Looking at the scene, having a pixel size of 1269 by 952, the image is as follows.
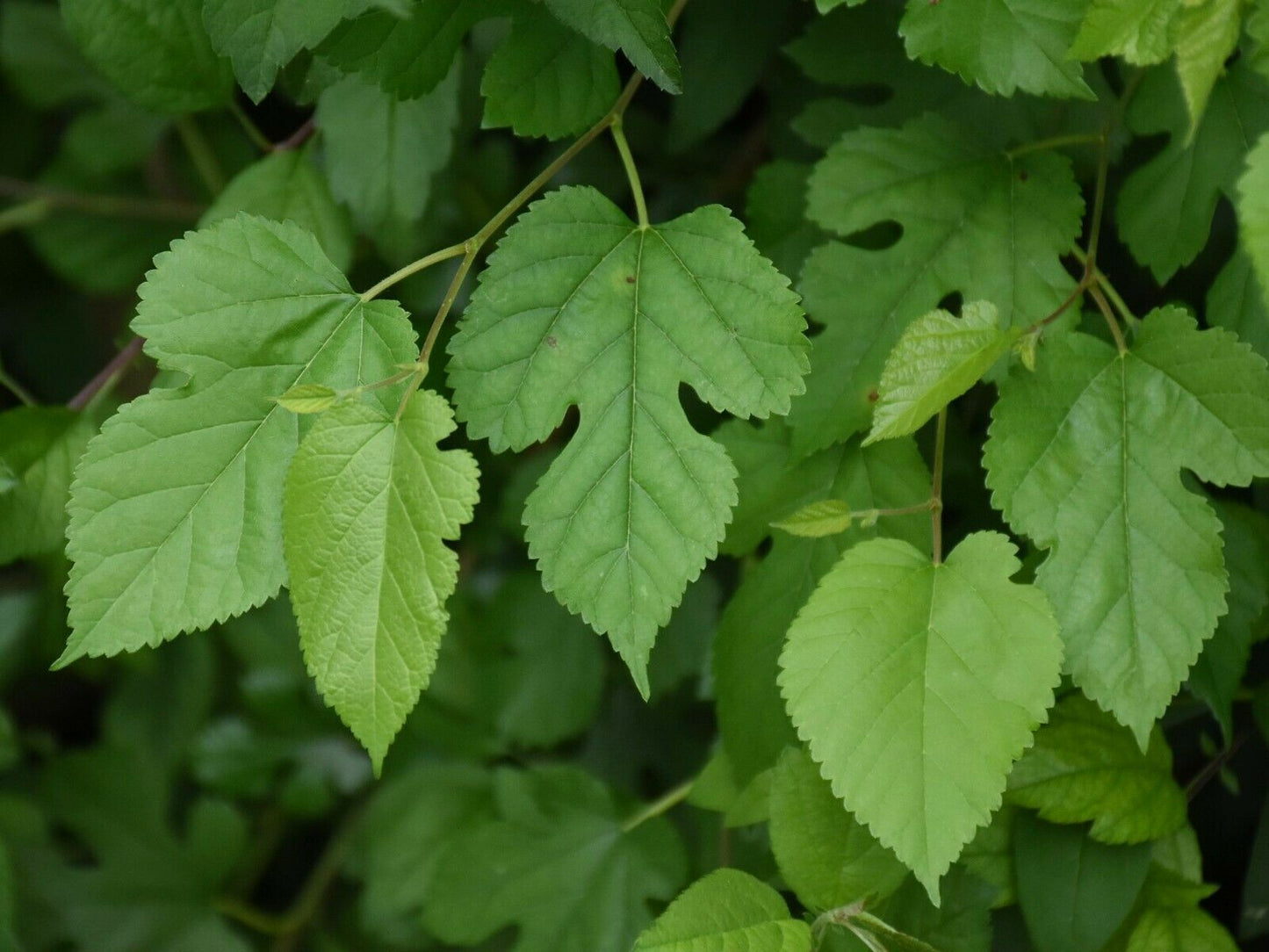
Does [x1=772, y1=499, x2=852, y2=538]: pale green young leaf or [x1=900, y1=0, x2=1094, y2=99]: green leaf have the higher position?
[x1=900, y1=0, x2=1094, y2=99]: green leaf

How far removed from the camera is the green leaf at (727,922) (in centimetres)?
79

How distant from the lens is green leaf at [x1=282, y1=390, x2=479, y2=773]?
2.50 feet

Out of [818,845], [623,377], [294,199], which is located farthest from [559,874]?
[294,199]

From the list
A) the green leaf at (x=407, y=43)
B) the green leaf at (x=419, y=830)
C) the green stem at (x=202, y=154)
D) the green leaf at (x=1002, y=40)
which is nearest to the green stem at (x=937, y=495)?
the green leaf at (x=1002, y=40)

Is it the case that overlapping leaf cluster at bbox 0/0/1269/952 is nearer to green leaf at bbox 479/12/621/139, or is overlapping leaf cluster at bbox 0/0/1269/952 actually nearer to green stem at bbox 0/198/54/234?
green leaf at bbox 479/12/621/139

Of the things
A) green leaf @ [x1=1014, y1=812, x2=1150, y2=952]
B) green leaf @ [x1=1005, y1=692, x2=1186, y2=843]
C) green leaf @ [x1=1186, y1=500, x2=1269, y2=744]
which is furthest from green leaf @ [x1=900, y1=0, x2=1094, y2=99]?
green leaf @ [x1=1014, y1=812, x2=1150, y2=952]

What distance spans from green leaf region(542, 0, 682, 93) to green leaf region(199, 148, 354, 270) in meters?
0.39

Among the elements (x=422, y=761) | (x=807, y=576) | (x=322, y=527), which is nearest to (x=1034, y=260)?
(x=807, y=576)

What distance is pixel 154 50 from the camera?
1.05 metres

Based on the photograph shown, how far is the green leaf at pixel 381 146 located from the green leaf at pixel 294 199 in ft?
0.08

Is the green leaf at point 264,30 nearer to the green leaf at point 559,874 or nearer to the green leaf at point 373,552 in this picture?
the green leaf at point 373,552

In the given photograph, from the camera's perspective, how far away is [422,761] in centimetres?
164

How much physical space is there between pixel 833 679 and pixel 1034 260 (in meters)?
0.41

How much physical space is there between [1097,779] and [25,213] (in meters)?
1.49
